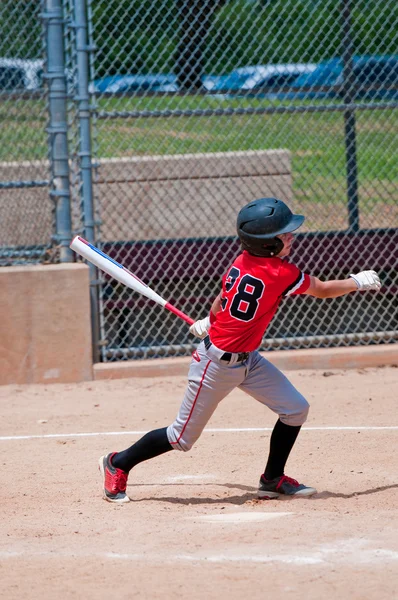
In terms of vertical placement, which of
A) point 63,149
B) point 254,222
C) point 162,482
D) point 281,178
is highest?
point 254,222

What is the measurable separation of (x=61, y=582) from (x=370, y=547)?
1164mm

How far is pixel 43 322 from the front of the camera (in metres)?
6.99

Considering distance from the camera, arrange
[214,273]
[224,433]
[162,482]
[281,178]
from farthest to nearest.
A: 1. [281,178]
2. [214,273]
3. [224,433]
4. [162,482]

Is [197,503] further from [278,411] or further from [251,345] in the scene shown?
[251,345]

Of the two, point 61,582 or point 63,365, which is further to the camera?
point 63,365

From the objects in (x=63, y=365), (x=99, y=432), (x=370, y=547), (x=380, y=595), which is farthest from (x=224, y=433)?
(x=380, y=595)

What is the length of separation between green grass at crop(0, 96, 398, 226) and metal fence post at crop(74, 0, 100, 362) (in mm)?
288

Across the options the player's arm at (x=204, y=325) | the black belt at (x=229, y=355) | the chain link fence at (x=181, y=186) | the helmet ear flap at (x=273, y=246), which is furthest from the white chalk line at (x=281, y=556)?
the chain link fence at (x=181, y=186)

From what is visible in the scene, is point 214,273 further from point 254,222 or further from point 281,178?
point 254,222

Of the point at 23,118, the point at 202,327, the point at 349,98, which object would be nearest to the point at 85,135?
the point at 23,118

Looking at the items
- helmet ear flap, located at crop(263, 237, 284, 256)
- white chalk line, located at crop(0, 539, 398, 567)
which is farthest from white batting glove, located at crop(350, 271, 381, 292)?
white chalk line, located at crop(0, 539, 398, 567)

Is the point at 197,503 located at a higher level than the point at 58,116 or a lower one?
lower

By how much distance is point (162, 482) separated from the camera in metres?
4.81

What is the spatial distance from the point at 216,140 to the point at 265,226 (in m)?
9.33
